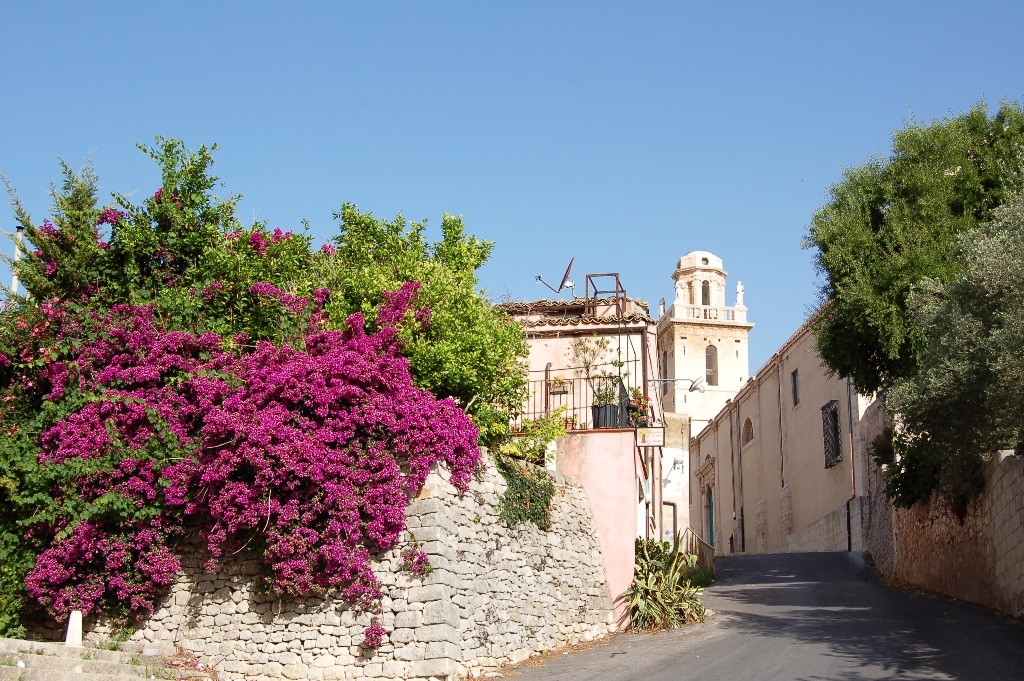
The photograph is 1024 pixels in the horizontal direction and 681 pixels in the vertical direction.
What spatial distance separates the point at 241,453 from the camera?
49.2 ft

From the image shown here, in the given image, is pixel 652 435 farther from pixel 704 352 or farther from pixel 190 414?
pixel 704 352

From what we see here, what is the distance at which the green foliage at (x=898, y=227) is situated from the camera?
74.2 ft

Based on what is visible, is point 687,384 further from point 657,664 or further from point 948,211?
point 657,664

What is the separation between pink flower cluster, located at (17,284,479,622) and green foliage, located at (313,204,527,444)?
88 cm

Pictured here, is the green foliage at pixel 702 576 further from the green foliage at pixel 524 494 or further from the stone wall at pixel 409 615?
the stone wall at pixel 409 615

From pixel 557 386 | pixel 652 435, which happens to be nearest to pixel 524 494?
pixel 652 435

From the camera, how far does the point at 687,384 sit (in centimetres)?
6544

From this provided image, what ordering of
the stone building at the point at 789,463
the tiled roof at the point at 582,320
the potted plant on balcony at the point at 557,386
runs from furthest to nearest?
the stone building at the point at 789,463
the tiled roof at the point at 582,320
the potted plant on balcony at the point at 557,386

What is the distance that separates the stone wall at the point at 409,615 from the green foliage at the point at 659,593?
276cm

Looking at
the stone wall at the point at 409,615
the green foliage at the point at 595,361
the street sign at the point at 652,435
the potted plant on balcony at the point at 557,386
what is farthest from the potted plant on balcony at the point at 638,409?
the stone wall at the point at 409,615

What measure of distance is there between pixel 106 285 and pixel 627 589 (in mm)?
10366

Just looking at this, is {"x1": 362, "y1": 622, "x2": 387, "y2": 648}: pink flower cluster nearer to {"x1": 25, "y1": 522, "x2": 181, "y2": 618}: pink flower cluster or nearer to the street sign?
{"x1": 25, "y1": 522, "x2": 181, "y2": 618}: pink flower cluster

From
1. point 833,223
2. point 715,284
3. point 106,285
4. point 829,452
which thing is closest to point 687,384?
point 715,284

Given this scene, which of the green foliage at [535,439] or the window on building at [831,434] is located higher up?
the window on building at [831,434]
